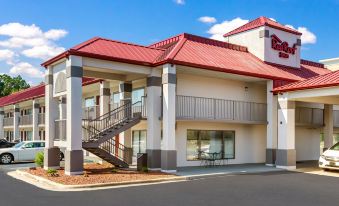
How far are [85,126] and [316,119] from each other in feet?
49.1

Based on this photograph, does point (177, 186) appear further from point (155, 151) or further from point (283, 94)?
point (283, 94)

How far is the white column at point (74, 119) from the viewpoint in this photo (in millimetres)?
16797

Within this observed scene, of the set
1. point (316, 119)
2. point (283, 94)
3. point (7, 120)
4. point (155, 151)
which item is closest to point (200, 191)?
point (155, 151)

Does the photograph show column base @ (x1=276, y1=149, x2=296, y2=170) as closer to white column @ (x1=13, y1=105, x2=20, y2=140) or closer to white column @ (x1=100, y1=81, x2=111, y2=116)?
white column @ (x1=100, y1=81, x2=111, y2=116)

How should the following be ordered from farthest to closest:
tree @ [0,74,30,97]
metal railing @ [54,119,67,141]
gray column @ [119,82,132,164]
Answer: tree @ [0,74,30,97] < gray column @ [119,82,132,164] < metal railing @ [54,119,67,141]

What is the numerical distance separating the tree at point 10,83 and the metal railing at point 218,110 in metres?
71.4

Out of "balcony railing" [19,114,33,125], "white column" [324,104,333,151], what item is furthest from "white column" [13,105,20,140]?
"white column" [324,104,333,151]

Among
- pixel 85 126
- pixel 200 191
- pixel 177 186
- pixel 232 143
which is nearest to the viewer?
pixel 200 191

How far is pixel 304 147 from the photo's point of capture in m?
26.5

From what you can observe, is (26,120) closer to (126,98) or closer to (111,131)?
(126,98)

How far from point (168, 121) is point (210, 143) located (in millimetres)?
5023

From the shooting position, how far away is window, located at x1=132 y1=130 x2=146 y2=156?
22.6 meters

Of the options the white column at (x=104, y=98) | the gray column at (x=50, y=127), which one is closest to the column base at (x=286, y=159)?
the white column at (x=104, y=98)

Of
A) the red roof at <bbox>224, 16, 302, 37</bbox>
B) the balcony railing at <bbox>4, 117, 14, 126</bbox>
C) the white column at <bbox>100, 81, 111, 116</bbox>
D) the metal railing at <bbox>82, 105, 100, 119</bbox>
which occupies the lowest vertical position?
the balcony railing at <bbox>4, 117, 14, 126</bbox>
